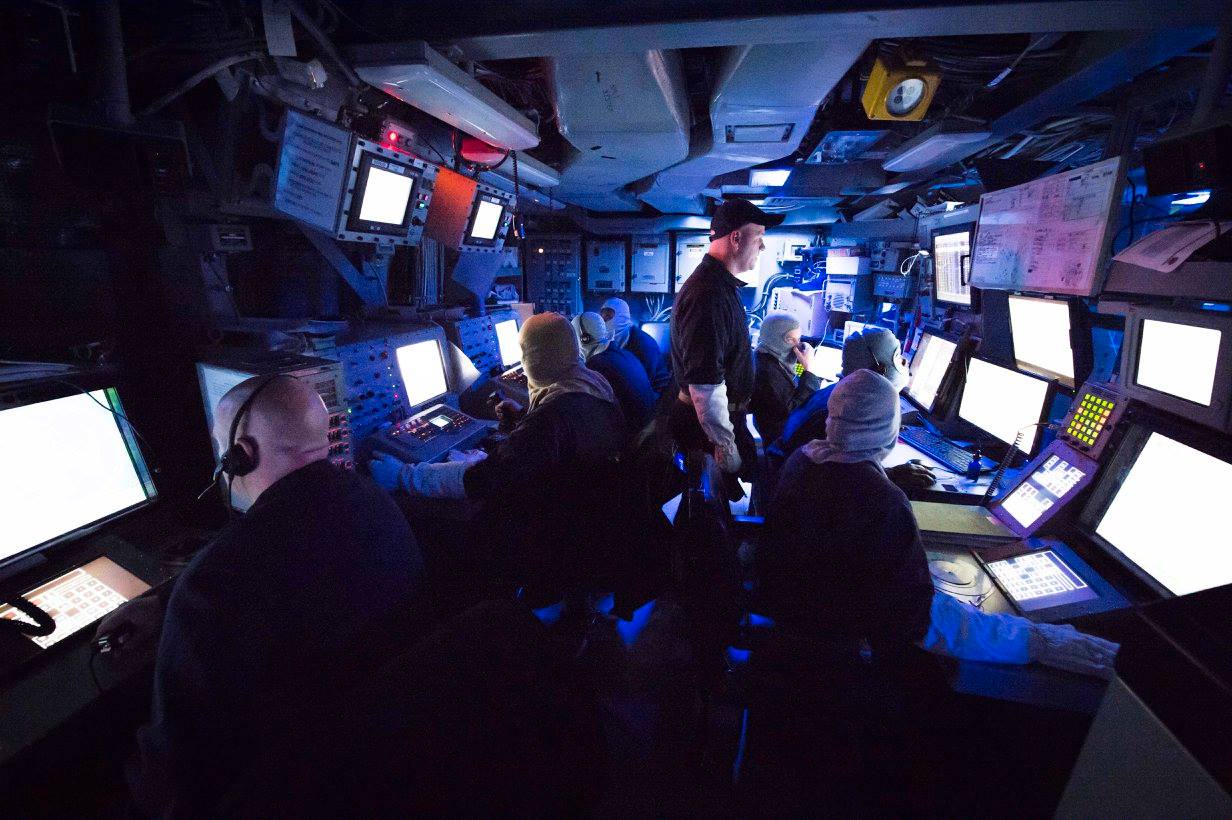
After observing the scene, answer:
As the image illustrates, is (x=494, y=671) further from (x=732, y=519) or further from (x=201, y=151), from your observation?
(x=201, y=151)

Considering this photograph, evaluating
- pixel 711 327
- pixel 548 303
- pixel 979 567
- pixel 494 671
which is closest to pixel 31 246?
pixel 494 671

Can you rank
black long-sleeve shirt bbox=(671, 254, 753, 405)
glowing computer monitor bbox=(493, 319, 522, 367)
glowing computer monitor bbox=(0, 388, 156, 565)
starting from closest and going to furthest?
glowing computer monitor bbox=(0, 388, 156, 565) < black long-sleeve shirt bbox=(671, 254, 753, 405) < glowing computer monitor bbox=(493, 319, 522, 367)

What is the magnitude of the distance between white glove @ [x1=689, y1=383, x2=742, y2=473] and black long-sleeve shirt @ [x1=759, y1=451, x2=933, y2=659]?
0.85 metres

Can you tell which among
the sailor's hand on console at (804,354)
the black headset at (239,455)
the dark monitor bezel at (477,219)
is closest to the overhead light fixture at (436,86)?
the dark monitor bezel at (477,219)

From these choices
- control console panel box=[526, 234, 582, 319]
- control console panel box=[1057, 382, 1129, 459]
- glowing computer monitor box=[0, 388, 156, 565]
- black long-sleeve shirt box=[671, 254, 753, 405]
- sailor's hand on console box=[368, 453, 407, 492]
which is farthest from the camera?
control console panel box=[526, 234, 582, 319]

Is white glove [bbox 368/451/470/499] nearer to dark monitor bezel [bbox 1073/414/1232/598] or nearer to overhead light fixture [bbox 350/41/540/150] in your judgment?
overhead light fixture [bbox 350/41/540/150]

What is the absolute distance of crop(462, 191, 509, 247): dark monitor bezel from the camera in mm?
3164

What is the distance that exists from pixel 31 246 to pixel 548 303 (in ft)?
16.1

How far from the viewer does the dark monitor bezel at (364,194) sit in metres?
2.26

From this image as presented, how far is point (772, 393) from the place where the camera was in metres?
3.01

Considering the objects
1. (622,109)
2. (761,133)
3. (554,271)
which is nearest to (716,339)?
(622,109)

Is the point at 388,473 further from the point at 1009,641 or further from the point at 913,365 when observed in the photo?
the point at 913,365

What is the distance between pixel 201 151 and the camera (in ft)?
6.42

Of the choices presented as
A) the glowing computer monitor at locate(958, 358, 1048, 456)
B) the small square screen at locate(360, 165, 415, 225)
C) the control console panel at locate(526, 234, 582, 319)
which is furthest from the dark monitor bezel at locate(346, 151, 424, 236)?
the control console panel at locate(526, 234, 582, 319)
